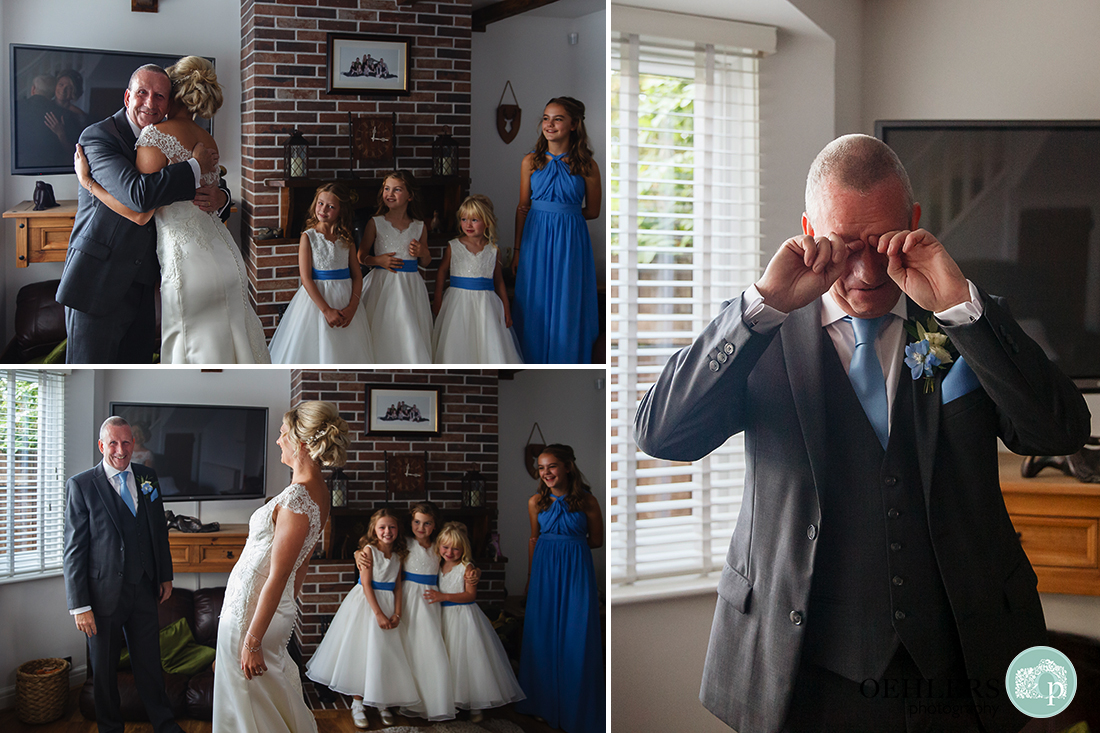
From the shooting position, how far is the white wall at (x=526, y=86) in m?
1.76

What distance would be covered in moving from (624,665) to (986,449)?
90 cm

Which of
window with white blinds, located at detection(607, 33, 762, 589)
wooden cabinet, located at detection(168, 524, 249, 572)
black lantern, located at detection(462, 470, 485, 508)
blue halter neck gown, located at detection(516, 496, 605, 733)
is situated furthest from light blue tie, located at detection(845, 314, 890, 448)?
wooden cabinet, located at detection(168, 524, 249, 572)

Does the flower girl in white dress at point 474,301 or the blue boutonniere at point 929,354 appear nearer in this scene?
the blue boutonniere at point 929,354

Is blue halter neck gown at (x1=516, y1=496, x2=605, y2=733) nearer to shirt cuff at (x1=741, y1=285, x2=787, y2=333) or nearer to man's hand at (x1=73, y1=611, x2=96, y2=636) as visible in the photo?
shirt cuff at (x1=741, y1=285, x2=787, y2=333)

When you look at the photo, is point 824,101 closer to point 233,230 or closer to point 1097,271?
point 1097,271

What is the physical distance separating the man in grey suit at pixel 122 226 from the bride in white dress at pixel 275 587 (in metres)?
0.42

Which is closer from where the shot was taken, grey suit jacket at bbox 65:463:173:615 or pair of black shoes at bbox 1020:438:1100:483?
pair of black shoes at bbox 1020:438:1100:483

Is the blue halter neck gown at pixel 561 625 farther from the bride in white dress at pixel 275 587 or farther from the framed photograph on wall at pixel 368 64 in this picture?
the framed photograph on wall at pixel 368 64

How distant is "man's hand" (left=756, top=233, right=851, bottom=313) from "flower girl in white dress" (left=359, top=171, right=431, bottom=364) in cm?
77

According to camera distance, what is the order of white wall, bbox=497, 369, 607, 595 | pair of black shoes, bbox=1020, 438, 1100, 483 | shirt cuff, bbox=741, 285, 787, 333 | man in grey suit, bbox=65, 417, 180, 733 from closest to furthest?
shirt cuff, bbox=741, 285, 787, 333, pair of black shoes, bbox=1020, 438, 1100, 483, man in grey suit, bbox=65, 417, 180, 733, white wall, bbox=497, 369, 607, 595

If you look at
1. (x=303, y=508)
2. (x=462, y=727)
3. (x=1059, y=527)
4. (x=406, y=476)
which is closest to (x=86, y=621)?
(x=303, y=508)

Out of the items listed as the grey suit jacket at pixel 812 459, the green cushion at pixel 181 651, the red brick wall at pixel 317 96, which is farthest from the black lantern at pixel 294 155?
the green cushion at pixel 181 651

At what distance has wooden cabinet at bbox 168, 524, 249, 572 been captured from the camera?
177 cm

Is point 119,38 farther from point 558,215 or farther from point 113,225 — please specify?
point 558,215
